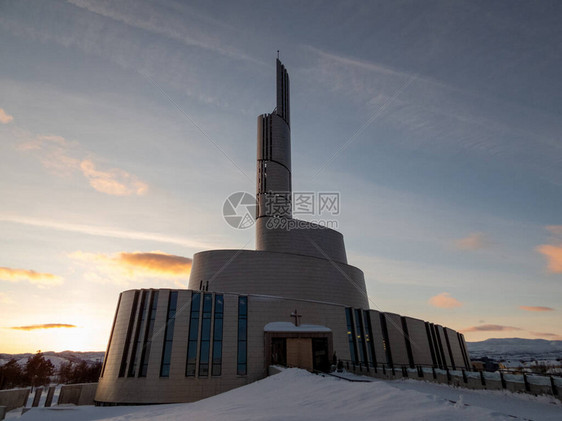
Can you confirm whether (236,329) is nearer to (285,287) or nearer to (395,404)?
(285,287)

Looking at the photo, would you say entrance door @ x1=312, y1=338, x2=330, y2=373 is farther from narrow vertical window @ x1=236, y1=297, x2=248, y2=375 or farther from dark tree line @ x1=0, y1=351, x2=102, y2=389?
dark tree line @ x1=0, y1=351, x2=102, y2=389

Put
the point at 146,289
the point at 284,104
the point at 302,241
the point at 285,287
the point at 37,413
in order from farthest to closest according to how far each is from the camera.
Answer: the point at 284,104, the point at 302,241, the point at 285,287, the point at 146,289, the point at 37,413

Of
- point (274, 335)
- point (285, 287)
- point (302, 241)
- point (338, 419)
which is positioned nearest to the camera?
point (338, 419)

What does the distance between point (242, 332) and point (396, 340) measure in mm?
25747

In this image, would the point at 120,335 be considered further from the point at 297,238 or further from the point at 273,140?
the point at 273,140

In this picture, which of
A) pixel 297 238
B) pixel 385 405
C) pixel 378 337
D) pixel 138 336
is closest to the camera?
pixel 385 405

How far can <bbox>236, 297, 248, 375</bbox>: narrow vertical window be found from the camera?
36375 mm

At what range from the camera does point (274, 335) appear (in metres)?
38.0

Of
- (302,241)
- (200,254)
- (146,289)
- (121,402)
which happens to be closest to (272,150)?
(302,241)

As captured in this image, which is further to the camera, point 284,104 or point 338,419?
point 284,104

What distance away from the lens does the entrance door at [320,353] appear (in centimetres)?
3679

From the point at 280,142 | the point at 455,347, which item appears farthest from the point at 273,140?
the point at 455,347

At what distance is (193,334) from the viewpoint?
123 feet

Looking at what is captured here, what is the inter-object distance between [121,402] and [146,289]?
1242 cm
